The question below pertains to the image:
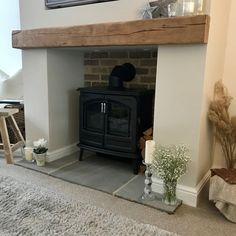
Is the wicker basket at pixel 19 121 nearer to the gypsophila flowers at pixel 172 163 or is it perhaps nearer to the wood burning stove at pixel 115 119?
the wood burning stove at pixel 115 119

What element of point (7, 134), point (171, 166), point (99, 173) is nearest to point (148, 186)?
point (171, 166)

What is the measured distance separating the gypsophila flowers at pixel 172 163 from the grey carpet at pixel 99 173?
1.61 ft

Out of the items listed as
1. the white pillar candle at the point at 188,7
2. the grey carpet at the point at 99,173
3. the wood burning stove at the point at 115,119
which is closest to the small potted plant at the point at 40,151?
the grey carpet at the point at 99,173

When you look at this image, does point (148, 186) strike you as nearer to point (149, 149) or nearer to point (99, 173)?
point (149, 149)

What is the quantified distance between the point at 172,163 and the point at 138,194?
17.1 inches

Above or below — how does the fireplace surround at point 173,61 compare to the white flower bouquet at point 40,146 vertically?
above

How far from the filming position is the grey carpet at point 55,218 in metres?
1.60

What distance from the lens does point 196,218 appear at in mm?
1793

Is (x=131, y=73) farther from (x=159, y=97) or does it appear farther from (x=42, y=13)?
(x=42, y=13)

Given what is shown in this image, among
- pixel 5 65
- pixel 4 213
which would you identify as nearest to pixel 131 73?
pixel 4 213

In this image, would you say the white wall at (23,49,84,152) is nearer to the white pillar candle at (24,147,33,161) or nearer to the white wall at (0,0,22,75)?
the white pillar candle at (24,147,33,161)

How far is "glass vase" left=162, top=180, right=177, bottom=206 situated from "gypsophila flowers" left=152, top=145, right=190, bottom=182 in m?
0.03

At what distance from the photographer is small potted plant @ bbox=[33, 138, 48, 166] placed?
2.62 m

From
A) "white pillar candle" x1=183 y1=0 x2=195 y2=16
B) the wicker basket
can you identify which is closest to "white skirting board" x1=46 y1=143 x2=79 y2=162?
the wicker basket
